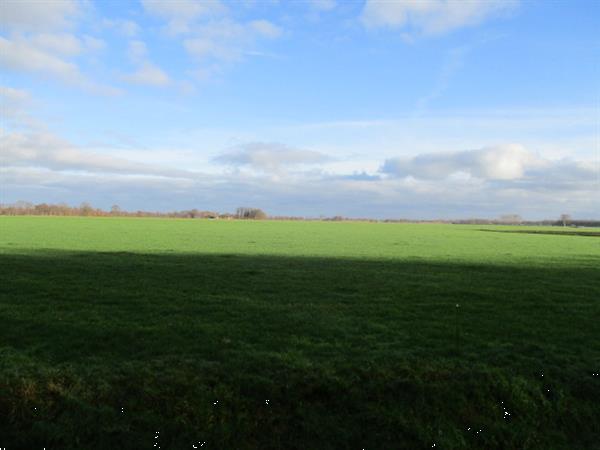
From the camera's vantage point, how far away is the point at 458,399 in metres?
8.05

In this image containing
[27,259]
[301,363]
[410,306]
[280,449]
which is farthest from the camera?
[27,259]

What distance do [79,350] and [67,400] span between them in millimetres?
2044

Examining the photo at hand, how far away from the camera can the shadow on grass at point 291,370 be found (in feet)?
23.4

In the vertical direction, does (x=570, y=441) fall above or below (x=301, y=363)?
below

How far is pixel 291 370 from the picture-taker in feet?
28.2

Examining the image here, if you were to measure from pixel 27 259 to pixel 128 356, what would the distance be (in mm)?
19259

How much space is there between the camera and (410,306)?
47.2 feet

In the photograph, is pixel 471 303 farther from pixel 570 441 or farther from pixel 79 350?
pixel 79 350

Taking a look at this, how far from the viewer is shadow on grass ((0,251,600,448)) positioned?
712 cm

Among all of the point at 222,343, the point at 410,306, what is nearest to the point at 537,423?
the point at 222,343

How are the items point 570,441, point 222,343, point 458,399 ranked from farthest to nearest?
1. point 222,343
2. point 458,399
3. point 570,441

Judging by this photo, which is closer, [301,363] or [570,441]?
[570,441]

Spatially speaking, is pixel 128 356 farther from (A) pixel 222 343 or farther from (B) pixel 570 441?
(B) pixel 570 441

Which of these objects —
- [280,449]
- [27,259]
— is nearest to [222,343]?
[280,449]
